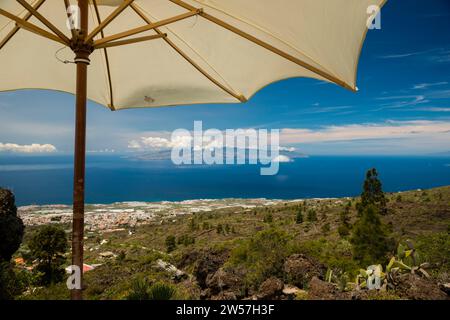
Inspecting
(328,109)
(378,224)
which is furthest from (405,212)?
(328,109)

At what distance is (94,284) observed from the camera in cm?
952

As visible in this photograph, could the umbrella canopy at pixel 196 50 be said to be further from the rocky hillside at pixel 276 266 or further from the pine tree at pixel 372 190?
the pine tree at pixel 372 190

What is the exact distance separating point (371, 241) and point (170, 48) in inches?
630

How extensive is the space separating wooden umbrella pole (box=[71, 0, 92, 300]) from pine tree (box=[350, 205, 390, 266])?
15.4m

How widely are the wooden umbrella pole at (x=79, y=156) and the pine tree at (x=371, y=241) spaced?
50.6 ft

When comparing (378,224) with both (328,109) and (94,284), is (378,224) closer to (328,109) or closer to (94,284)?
(94,284)

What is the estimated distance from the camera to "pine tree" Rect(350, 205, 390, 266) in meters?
15.5

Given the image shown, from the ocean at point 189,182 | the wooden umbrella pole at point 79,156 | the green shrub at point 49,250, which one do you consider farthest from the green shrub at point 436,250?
the ocean at point 189,182

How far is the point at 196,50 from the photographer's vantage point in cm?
319

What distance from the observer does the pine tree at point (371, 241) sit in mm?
15453

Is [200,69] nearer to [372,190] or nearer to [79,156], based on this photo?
[79,156]

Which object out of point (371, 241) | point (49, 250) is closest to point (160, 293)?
point (49, 250)

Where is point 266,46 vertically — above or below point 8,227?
above

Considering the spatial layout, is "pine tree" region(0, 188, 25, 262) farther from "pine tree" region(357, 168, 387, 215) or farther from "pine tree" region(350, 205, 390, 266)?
"pine tree" region(357, 168, 387, 215)
